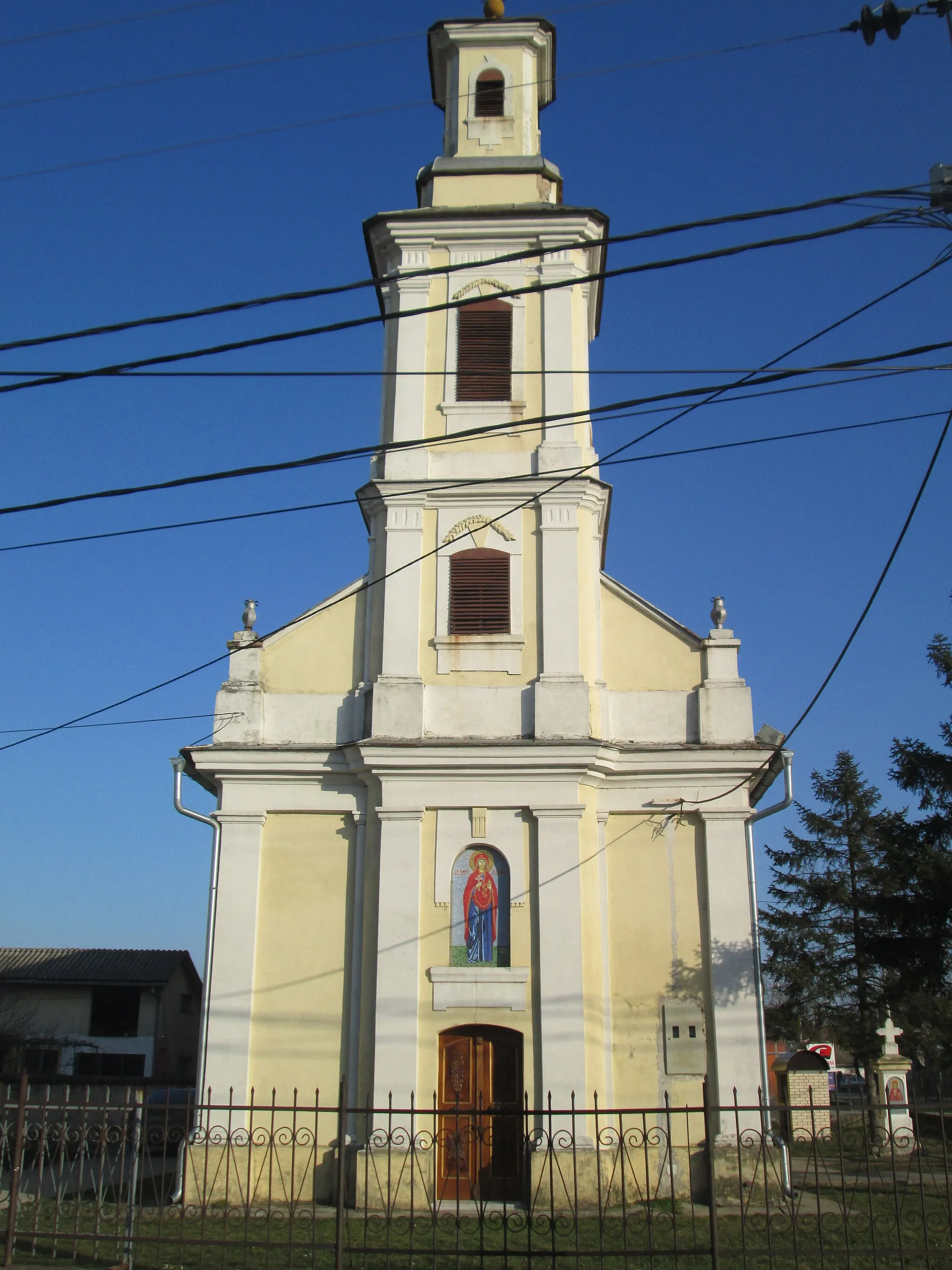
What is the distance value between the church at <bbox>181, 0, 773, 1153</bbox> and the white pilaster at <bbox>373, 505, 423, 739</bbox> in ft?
0.12

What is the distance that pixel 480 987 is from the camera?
14375 millimetres

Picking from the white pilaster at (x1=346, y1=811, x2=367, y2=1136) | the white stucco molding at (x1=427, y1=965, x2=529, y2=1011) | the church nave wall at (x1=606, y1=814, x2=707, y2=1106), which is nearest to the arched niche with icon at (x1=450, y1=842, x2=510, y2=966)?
the white stucco molding at (x1=427, y1=965, x2=529, y2=1011)

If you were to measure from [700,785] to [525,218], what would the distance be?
9141mm

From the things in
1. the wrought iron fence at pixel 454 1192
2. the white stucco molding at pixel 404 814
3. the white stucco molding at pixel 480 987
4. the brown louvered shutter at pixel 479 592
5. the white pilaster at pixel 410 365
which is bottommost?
the wrought iron fence at pixel 454 1192

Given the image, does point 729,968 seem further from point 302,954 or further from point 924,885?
point 924,885

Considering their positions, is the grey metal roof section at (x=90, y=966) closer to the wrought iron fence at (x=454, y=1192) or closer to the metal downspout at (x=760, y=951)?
the wrought iron fence at (x=454, y=1192)

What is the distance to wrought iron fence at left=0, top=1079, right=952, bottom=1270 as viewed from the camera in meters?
9.26

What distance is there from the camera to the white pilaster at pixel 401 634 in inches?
609

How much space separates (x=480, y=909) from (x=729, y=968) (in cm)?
321

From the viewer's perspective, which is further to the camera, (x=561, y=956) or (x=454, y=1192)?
(x=561, y=956)

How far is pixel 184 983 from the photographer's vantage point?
47.0 m

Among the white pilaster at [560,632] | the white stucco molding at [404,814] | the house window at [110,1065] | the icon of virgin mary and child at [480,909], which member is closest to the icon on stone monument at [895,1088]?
the icon of virgin mary and child at [480,909]

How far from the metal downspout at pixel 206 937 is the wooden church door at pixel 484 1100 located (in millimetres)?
2962

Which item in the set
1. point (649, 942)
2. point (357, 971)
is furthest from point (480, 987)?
point (649, 942)
